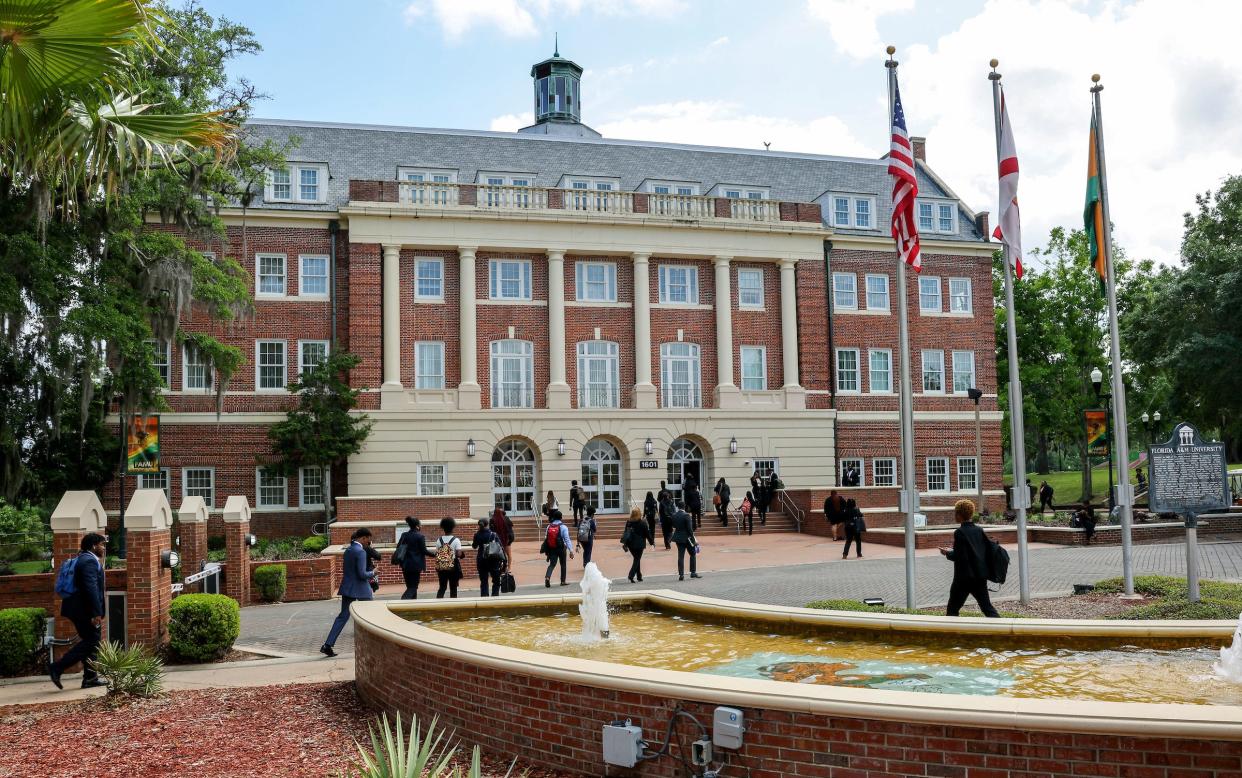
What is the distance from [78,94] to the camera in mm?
7742

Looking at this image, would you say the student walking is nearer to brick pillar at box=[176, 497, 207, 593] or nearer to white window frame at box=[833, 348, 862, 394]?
brick pillar at box=[176, 497, 207, 593]

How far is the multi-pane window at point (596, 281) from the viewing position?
38562 mm

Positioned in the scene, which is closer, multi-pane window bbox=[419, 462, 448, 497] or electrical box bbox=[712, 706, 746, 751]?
electrical box bbox=[712, 706, 746, 751]

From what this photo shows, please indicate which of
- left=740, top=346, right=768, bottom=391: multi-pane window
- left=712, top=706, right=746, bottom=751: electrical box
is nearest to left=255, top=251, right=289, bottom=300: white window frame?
left=740, top=346, right=768, bottom=391: multi-pane window

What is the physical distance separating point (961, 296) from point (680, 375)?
1273 cm

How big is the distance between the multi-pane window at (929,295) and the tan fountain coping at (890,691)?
3351 cm

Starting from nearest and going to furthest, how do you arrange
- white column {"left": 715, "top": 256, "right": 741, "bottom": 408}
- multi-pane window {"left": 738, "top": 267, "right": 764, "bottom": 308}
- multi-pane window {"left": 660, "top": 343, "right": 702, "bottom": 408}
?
1. white column {"left": 715, "top": 256, "right": 741, "bottom": 408}
2. multi-pane window {"left": 660, "top": 343, "right": 702, "bottom": 408}
3. multi-pane window {"left": 738, "top": 267, "right": 764, "bottom": 308}

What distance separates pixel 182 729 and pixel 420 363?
1116 inches

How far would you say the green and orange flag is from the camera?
17328 millimetres

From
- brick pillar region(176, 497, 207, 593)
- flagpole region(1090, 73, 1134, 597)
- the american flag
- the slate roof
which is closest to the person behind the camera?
the american flag

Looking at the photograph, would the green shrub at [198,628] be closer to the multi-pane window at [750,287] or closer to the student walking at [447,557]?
the student walking at [447,557]

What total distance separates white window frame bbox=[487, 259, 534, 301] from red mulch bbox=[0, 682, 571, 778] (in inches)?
1089

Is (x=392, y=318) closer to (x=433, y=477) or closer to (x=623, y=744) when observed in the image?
(x=433, y=477)

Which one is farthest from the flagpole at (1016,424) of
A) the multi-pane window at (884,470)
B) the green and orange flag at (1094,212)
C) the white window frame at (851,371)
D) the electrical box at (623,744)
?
the multi-pane window at (884,470)
